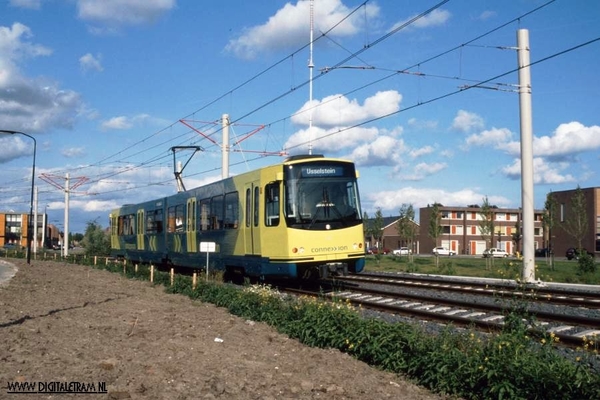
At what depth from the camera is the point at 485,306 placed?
13.7m

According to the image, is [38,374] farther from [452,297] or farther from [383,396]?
[452,297]

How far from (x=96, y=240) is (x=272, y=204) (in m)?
59.2

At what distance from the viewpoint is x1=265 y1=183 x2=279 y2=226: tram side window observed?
1678 cm

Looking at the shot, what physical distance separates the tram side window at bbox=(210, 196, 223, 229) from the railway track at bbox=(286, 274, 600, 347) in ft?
14.6

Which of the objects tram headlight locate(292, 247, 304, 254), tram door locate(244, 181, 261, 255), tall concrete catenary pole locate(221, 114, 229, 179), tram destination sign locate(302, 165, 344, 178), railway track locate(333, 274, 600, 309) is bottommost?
railway track locate(333, 274, 600, 309)

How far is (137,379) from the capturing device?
7.13m

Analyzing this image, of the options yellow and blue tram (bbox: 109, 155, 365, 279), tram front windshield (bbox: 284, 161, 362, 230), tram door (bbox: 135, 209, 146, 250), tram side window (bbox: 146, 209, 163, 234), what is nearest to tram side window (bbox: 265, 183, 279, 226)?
yellow and blue tram (bbox: 109, 155, 365, 279)

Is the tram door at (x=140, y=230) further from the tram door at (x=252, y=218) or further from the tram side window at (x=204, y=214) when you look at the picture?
the tram door at (x=252, y=218)

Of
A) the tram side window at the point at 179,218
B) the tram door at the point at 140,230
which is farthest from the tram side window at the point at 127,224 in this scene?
the tram side window at the point at 179,218

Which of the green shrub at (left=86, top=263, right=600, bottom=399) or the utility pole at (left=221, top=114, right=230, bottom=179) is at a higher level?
the utility pole at (left=221, top=114, right=230, bottom=179)

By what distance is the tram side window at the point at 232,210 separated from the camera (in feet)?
63.4

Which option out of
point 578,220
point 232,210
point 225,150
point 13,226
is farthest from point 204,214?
point 13,226

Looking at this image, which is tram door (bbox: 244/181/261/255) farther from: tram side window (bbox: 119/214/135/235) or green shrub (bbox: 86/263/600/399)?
tram side window (bbox: 119/214/135/235)

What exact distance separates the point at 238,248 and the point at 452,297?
654cm
